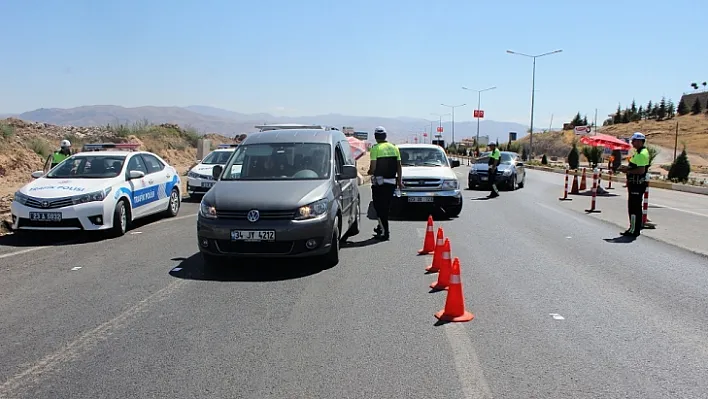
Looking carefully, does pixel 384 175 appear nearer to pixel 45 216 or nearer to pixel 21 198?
pixel 45 216

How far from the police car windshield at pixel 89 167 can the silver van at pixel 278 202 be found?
320 centimetres

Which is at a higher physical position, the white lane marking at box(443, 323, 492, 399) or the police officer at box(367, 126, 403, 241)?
the police officer at box(367, 126, 403, 241)

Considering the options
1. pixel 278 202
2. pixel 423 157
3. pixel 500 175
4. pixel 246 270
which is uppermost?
pixel 423 157

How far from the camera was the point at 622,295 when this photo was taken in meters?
7.02

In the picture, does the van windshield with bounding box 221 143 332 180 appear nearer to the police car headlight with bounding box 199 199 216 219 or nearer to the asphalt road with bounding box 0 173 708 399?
the police car headlight with bounding box 199 199 216 219

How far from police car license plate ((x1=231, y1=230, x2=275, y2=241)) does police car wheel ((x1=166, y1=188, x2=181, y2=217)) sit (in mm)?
6519

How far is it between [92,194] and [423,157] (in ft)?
27.0

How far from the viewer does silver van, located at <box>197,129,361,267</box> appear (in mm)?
7688

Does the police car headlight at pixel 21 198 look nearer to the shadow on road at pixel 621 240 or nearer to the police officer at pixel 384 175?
the police officer at pixel 384 175

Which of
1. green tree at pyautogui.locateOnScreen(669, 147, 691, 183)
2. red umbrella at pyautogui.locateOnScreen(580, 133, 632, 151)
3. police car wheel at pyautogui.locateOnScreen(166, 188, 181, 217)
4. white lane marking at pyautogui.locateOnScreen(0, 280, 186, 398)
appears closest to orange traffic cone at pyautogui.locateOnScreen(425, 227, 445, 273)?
white lane marking at pyautogui.locateOnScreen(0, 280, 186, 398)

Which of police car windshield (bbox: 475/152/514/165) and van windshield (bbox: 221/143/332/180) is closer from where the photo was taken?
van windshield (bbox: 221/143/332/180)

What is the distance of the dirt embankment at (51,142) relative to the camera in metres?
26.3

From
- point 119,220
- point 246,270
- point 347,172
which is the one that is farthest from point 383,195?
point 119,220

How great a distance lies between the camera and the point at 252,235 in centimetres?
764
